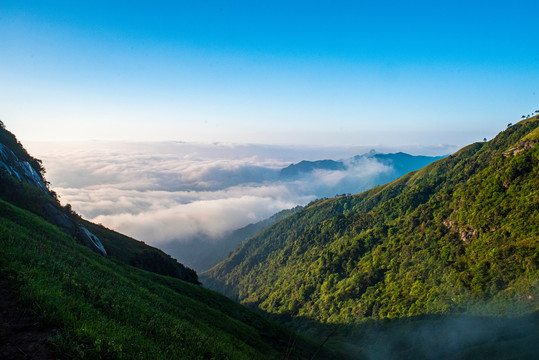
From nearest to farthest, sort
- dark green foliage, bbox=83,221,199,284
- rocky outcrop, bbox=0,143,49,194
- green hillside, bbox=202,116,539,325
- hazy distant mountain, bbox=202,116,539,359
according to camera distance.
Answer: rocky outcrop, bbox=0,143,49,194, dark green foliage, bbox=83,221,199,284, hazy distant mountain, bbox=202,116,539,359, green hillside, bbox=202,116,539,325

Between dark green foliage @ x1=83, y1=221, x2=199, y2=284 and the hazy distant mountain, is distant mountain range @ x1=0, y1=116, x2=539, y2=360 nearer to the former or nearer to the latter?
dark green foliage @ x1=83, y1=221, x2=199, y2=284

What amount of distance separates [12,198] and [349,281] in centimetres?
14942

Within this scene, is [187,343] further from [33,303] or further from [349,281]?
[349,281]

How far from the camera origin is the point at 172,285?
39.7m

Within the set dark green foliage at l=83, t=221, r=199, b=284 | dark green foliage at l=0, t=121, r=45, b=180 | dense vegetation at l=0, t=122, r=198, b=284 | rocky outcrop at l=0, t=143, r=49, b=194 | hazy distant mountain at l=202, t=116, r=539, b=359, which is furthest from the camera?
hazy distant mountain at l=202, t=116, r=539, b=359

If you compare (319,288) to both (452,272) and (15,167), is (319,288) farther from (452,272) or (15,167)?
(15,167)

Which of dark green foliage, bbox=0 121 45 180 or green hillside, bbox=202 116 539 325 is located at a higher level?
dark green foliage, bbox=0 121 45 180

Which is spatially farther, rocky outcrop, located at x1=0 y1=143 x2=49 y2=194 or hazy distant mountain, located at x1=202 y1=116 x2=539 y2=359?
hazy distant mountain, located at x1=202 y1=116 x2=539 y2=359

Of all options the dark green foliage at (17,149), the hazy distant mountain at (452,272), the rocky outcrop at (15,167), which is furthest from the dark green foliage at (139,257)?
the hazy distant mountain at (452,272)

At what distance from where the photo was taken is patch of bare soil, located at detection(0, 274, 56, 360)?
21.0 feet

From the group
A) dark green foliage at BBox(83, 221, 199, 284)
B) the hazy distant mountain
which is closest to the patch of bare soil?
the hazy distant mountain

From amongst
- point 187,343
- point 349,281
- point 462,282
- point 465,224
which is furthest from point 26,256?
point 349,281

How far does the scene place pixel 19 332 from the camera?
7.17m

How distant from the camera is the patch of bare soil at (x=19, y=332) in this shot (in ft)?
21.0
